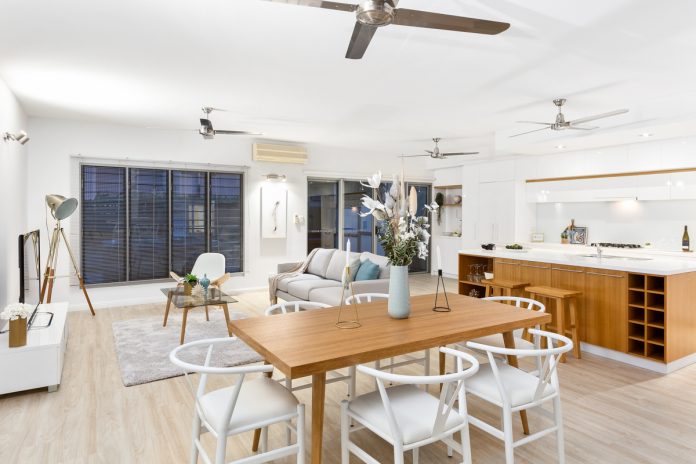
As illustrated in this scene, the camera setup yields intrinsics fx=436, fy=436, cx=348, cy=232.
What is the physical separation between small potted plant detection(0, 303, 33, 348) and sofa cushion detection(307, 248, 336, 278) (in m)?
3.44

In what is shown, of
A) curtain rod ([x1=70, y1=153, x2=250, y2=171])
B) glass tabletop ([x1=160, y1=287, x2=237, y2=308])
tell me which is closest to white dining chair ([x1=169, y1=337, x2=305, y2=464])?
glass tabletop ([x1=160, y1=287, x2=237, y2=308])

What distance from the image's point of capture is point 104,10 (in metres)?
2.77

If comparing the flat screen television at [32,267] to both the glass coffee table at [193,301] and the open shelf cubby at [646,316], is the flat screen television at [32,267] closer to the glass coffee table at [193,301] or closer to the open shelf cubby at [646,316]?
the glass coffee table at [193,301]

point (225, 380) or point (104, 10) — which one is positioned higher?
point (104, 10)

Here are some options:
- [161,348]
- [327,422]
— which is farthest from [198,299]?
[327,422]

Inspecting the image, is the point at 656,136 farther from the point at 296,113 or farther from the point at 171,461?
the point at 171,461

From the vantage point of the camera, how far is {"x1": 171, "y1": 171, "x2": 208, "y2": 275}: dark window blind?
6797 mm

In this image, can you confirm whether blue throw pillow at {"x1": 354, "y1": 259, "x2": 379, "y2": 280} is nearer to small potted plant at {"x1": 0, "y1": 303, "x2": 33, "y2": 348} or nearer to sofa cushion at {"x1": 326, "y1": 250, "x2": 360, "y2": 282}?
sofa cushion at {"x1": 326, "y1": 250, "x2": 360, "y2": 282}

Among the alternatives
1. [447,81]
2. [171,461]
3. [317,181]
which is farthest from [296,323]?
[317,181]

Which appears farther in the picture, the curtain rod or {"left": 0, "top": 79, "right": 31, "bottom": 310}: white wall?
the curtain rod

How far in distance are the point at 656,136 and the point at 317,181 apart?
5.22m

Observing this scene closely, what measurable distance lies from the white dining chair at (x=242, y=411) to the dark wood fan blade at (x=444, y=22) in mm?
1796

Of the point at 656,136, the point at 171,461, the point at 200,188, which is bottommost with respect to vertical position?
the point at 171,461

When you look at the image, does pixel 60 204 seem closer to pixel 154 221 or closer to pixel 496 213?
pixel 154 221
